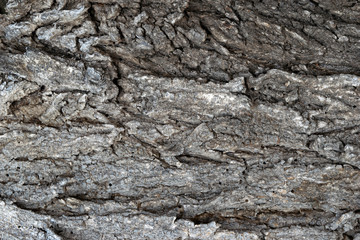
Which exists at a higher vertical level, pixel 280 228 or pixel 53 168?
pixel 53 168

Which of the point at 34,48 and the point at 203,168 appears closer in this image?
the point at 34,48

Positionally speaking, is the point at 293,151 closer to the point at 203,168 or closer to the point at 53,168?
the point at 203,168

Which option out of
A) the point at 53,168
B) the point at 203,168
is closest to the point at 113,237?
the point at 53,168

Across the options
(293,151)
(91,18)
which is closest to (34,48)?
(91,18)

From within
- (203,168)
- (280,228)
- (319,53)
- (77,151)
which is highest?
(319,53)

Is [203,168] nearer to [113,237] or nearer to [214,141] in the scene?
[214,141]

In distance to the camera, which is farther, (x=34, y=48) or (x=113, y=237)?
(x=113, y=237)
